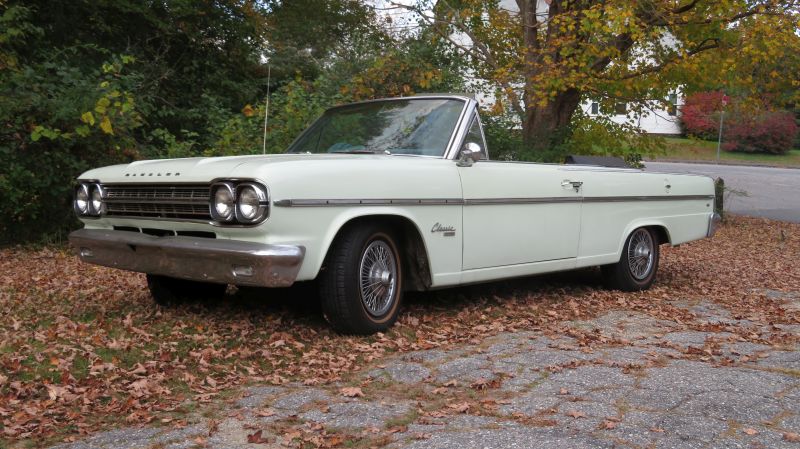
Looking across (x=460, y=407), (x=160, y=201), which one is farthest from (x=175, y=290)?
(x=460, y=407)

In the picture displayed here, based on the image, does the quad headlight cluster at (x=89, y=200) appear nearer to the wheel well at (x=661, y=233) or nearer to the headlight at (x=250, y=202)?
the headlight at (x=250, y=202)

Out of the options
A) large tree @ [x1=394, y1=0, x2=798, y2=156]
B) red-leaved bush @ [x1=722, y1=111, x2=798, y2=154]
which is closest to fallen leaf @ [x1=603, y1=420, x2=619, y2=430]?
large tree @ [x1=394, y1=0, x2=798, y2=156]

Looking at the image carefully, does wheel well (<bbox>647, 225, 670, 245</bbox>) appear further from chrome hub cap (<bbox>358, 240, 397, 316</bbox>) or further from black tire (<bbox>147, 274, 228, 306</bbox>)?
black tire (<bbox>147, 274, 228, 306</bbox>)

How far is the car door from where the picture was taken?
5.79 metres

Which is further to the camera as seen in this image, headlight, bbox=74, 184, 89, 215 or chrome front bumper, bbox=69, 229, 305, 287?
headlight, bbox=74, 184, 89, 215

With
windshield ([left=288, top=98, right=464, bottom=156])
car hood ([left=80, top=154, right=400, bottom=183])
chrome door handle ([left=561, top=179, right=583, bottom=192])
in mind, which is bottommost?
chrome door handle ([left=561, top=179, right=583, bottom=192])

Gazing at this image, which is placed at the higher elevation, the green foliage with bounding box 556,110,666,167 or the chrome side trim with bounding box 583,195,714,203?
the green foliage with bounding box 556,110,666,167

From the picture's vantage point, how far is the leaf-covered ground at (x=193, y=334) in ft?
13.1

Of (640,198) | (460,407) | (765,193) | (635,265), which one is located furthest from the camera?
(765,193)

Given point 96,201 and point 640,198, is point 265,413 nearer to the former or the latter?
point 96,201

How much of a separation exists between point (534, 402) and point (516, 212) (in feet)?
7.49

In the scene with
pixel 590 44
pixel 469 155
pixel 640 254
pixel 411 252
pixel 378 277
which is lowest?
pixel 640 254

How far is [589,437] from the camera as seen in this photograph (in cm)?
356

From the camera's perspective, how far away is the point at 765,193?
83.0 feet
